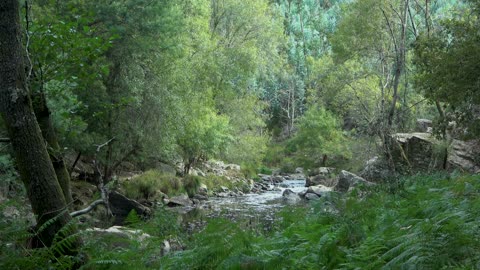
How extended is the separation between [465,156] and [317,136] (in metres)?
19.3

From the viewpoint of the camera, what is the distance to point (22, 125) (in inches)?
175

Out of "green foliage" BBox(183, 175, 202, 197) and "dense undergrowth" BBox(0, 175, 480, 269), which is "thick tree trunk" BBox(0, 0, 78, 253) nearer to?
"dense undergrowth" BBox(0, 175, 480, 269)

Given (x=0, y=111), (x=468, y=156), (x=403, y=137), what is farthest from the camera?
(x=403, y=137)

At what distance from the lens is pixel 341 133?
38.2m

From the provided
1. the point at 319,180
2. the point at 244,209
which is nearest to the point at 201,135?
the point at 244,209

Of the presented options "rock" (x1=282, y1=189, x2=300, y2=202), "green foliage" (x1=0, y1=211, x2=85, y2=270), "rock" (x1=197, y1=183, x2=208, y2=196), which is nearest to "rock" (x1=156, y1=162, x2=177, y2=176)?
"rock" (x1=197, y1=183, x2=208, y2=196)

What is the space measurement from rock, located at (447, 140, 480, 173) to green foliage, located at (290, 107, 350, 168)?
16274 mm

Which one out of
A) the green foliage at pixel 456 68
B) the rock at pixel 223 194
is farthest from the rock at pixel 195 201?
the green foliage at pixel 456 68


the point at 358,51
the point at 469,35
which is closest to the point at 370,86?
the point at 358,51

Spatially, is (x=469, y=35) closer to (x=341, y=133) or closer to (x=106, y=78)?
(x=106, y=78)

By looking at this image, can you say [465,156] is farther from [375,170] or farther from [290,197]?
[290,197]

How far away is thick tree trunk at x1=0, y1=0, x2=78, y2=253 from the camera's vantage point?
443 cm

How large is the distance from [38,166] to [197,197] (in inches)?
764

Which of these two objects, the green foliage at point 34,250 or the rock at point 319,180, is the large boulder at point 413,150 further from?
the green foliage at point 34,250
